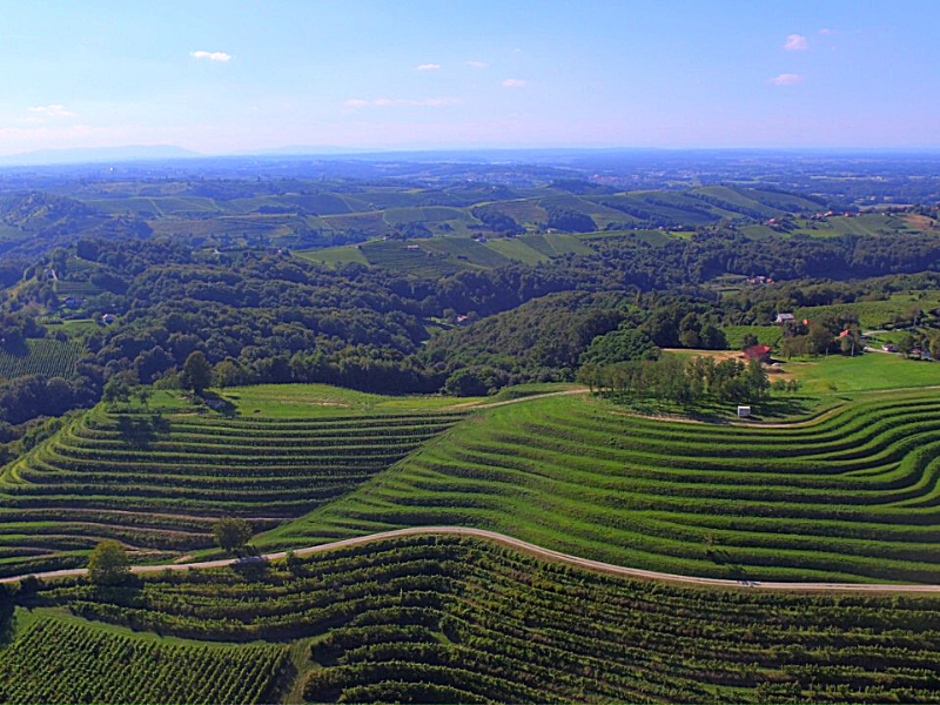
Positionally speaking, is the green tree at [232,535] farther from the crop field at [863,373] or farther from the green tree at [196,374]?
the crop field at [863,373]

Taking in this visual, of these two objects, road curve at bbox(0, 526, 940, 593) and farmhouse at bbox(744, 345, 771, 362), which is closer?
road curve at bbox(0, 526, 940, 593)

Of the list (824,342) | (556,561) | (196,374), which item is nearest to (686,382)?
(556,561)

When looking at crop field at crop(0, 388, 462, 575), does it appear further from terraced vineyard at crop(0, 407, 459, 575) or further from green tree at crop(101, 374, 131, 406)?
green tree at crop(101, 374, 131, 406)

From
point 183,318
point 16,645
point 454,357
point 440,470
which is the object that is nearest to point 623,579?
point 440,470

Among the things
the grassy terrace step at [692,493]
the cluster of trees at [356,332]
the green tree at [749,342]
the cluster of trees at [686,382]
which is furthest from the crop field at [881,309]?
the cluster of trees at [686,382]

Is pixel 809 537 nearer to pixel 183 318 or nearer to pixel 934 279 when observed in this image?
pixel 183 318

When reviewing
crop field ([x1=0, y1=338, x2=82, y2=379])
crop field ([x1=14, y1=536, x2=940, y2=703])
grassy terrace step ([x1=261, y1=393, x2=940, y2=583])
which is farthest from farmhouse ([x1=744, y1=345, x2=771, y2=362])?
crop field ([x1=0, y1=338, x2=82, y2=379])

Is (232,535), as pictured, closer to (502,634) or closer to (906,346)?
(502,634)
